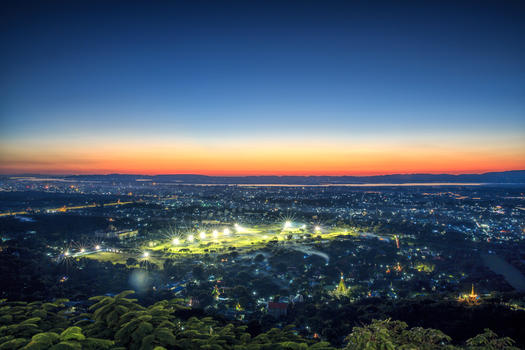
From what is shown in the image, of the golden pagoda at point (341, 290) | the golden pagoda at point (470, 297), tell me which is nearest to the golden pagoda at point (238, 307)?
the golden pagoda at point (341, 290)

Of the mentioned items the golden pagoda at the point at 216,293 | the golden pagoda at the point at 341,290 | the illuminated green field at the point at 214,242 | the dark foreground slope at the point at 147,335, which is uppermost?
the dark foreground slope at the point at 147,335

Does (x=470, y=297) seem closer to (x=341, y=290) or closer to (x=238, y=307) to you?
(x=341, y=290)

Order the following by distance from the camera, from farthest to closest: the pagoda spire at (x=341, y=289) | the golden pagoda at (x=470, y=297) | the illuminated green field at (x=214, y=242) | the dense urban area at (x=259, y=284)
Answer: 1. the illuminated green field at (x=214, y=242)
2. the pagoda spire at (x=341, y=289)
3. the golden pagoda at (x=470, y=297)
4. the dense urban area at (x=259, y=284)

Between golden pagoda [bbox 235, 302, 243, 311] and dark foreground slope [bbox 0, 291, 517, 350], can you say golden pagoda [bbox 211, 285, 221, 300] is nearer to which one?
golden pagoda [bbox 235, 302, 243, 311]

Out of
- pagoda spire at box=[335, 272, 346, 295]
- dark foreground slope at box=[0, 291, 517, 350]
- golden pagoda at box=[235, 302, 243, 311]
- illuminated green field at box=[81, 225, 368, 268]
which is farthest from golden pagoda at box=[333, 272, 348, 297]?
dark foreground slope at box=[0, 291, 517, 350]

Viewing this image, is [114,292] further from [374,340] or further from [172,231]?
[172,231]

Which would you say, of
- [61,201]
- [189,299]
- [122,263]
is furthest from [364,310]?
[61,201]

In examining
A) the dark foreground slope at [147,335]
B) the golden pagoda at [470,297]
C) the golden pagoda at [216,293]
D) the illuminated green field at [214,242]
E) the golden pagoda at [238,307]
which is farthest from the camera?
the illuminated green field at [214,242]

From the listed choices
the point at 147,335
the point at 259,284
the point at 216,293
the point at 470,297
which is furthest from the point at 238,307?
the point at 470,297

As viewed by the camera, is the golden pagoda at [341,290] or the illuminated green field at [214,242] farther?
the illuminated green field at [214,242]

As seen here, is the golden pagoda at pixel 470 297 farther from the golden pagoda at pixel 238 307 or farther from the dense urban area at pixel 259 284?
the golden pagoda at pixel 238 307
